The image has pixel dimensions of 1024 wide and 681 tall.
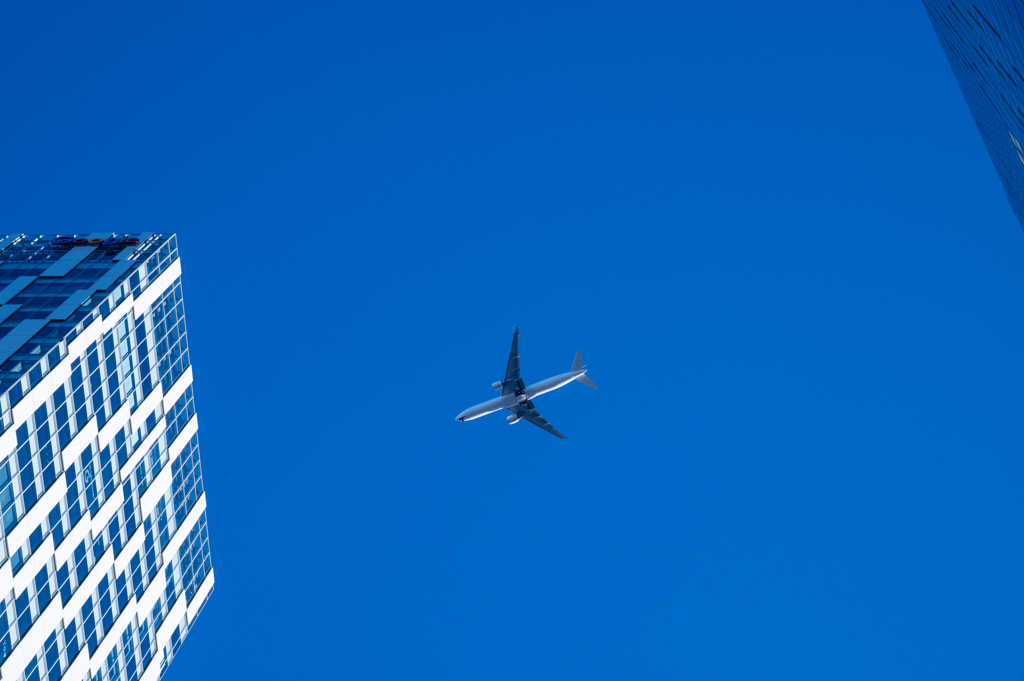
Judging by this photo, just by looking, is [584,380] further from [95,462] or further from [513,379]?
[95,462]

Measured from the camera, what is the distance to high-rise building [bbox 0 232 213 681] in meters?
49.0

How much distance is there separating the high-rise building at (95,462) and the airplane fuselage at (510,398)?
23.6 metres

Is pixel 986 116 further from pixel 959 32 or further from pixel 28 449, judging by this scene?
pixel 28 449

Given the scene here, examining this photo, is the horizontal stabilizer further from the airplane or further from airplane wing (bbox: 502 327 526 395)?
airplane wing (bbox: 502 327 526 395)

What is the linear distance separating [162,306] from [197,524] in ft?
64.7

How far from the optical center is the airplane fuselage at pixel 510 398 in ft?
236

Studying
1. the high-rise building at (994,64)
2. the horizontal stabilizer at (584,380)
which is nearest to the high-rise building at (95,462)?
the horizontal stabilizer at (584,380)

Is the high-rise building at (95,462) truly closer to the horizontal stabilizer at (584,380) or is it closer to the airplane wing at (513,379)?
the airplane wing at (513,379)

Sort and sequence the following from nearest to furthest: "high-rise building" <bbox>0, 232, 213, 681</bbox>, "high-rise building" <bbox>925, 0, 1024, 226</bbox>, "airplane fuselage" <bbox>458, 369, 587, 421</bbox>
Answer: "high-rise building" <bbox>925, 0, 1024, 226</bbox>, "high-rise building" <bbox>0, 232, 213, 681</bbox>, "airplane fuselage" <bbox>458, 369, 587, 421</bbox>

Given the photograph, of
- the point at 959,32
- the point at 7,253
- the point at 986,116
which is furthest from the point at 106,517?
the point at 986,116

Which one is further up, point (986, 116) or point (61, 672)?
point (986, 116)

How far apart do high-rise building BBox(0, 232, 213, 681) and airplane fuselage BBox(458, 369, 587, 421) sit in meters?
23.6

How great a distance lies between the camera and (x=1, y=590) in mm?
46594

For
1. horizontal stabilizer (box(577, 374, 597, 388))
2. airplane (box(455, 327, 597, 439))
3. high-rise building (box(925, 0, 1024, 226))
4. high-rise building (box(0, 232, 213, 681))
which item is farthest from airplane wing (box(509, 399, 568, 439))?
high-rise building (box(925, 0, 1024, 226))
